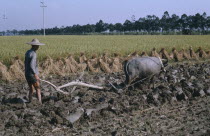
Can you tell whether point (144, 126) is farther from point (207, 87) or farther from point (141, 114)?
point (207, 87)

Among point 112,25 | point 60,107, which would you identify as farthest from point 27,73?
point 112,25

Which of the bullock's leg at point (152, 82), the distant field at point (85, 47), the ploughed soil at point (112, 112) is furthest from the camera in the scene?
the distant field at point (85, 47)

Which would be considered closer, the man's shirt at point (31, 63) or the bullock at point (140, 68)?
A: the man's shirt at point (31, 63)

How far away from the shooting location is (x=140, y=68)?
8211 millimetres

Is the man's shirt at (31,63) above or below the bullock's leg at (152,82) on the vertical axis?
above

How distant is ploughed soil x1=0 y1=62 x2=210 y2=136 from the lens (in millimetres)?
5367

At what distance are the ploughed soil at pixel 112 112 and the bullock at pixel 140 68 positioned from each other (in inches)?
12.9

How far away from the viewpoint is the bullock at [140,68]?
815 cm

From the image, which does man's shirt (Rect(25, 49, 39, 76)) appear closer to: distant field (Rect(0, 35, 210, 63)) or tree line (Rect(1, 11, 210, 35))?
distant field (Rect(0, 35, 210, 63))

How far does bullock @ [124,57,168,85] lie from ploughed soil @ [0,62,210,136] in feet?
1.07

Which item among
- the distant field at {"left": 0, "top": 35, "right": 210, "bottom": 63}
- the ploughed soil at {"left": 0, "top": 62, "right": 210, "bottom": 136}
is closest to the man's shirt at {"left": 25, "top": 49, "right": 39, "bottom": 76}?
the ploughed soil at {"left": 0, "top": 62, "right": 210, "bottom": 136}

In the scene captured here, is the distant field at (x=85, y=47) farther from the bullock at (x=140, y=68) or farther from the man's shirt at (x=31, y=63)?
the bullock at (x=140, y=68)

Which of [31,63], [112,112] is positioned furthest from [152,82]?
[31,63]

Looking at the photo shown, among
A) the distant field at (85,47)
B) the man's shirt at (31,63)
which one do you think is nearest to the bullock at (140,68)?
the man's shirt at (31,63)
